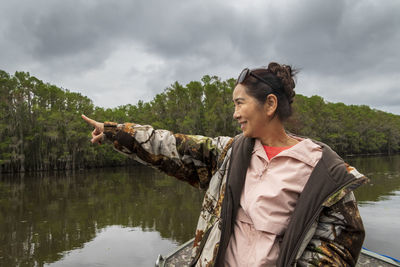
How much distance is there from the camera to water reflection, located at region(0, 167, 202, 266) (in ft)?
24.6

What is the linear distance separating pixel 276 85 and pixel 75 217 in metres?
11.1

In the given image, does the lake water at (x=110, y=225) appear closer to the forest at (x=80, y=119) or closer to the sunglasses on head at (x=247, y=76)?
the sunglasses on head at (x=247, y=76)

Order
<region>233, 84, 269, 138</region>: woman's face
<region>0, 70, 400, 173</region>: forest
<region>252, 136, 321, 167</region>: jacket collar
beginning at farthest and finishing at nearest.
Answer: <region>0, 70, 400, 173</region>: forest < <region>233, 84, 269, 138</region>: woman's face < <region>252, 136, 321, 167</region>: jacket collar

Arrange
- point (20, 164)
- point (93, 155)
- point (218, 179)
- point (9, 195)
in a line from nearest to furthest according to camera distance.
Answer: point (218, 179)
point (9, 195)
point (20, 164)
point (93, 155)

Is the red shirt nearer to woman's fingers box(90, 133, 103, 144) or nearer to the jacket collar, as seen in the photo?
the jacket collar

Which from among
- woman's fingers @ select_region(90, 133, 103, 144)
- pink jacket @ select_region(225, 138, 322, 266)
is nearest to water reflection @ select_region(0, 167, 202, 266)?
woman's fingers @ select_region(90, 133, 103, 144)

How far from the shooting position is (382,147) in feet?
231

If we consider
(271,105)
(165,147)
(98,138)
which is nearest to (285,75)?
(271,105)

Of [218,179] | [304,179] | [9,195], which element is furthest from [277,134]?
[9,195]

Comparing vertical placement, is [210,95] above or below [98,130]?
above

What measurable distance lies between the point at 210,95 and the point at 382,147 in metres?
53.6

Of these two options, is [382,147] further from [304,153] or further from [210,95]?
[304,153]

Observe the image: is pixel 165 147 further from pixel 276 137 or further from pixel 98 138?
pixel 276 137

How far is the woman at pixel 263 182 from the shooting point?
4.04ft
